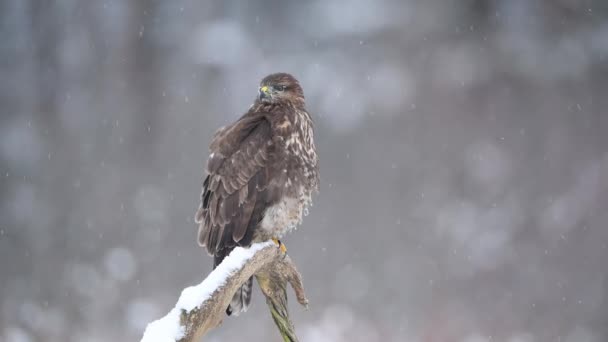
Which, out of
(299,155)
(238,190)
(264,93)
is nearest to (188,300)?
(238,190)

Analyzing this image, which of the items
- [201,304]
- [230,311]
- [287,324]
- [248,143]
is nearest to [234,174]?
[248,143]

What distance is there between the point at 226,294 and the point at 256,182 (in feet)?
6.56

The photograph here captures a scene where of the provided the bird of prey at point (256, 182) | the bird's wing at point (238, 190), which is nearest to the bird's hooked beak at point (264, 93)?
the bird of prey at point (256, 182)

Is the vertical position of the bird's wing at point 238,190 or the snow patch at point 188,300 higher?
the bird's wing at point 238,190

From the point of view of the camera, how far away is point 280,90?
4664mm

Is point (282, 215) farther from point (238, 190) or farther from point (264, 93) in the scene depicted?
point (264, 93)

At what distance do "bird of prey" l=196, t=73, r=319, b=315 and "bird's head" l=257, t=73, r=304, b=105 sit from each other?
0.15m

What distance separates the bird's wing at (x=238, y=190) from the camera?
4332 millimetres

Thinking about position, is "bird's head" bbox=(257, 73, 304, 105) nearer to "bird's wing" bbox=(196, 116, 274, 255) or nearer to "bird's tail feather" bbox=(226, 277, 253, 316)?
"bird's wing" bbox=(196, 116, 274, 255)

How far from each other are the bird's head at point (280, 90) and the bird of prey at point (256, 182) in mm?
147

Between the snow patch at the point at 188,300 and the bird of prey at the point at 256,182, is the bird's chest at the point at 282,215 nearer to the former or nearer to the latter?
the bird of prey at the point at 256,182

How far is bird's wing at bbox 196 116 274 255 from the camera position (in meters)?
4.33

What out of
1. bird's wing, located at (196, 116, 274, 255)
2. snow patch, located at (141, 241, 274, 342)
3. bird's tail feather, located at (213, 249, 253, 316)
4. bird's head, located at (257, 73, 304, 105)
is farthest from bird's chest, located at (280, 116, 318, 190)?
snow patch, located at (141, 241, 274, 342)

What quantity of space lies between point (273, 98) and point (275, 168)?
0.57m
